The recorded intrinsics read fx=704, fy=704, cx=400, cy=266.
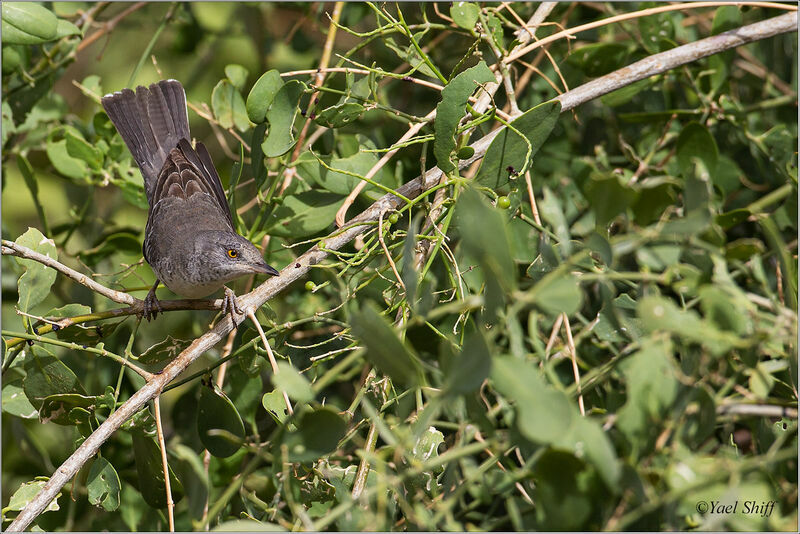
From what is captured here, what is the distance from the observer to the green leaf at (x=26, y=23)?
10.3 feet

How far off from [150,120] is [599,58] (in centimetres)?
268

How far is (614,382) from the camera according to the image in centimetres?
278

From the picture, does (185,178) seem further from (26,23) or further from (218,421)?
(218,421)

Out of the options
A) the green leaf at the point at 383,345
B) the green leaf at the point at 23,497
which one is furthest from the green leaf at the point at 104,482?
the green leaf at the point at 383,345

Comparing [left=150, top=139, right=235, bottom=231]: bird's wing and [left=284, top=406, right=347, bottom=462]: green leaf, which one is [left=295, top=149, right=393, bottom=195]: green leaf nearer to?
[left=150, top=139, right=235, bottom=231]: bird's wing

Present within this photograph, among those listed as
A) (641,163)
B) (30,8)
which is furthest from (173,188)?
(641,163)

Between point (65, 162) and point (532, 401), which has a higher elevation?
point (532, 401)

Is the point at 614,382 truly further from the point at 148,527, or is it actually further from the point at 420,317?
the point at 148,527

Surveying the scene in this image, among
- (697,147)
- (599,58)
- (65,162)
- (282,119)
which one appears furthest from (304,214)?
(697,147)

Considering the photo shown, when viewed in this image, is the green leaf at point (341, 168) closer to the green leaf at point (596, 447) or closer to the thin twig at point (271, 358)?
the thin twig at point (271, 358)

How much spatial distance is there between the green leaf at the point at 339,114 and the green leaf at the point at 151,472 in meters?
1.32

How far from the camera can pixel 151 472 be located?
251 cm

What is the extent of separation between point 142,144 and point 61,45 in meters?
0.72

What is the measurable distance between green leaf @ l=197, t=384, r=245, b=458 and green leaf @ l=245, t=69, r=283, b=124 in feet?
3.61
